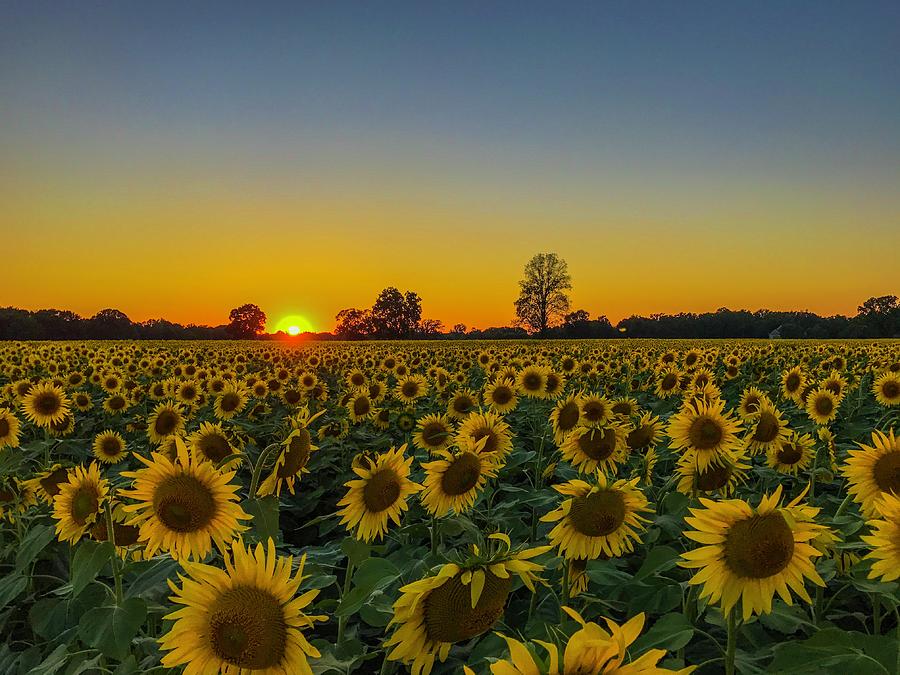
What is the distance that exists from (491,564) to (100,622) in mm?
1678

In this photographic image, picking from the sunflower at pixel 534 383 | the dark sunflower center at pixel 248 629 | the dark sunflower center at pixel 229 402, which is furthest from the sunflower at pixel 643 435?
the dark sunflower center at pixel 229 402

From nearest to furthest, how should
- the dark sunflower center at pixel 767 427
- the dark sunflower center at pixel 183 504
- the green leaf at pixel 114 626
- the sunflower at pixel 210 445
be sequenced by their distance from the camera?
the green leaf at pixel 114 626 < the dark sunflower center at pixel 183 504 < the sunflower at pixel 210 445 < the dark sunflower center at pixel 767 427

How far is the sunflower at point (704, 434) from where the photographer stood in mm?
3650

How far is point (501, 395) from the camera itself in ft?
25.1

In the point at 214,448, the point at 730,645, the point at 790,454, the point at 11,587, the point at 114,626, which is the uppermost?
the point at 214,448

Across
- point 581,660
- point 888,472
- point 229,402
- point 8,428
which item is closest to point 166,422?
point 8,428

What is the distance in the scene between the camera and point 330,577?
7.73ft

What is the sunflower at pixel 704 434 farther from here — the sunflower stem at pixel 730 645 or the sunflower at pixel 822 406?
the sunflower at pixel 822 406

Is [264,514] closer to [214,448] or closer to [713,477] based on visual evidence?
[214,448]

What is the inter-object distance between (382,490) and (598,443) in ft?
5.78

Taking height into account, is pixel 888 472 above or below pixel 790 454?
above

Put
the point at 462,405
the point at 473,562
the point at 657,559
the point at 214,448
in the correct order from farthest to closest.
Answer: the point at 462,405 → the point at 214,448 → the point at 657,559 → the point at 473,562

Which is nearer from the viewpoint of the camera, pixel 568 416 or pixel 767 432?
pixel 767 432

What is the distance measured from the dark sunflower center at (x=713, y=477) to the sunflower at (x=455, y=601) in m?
2.27
